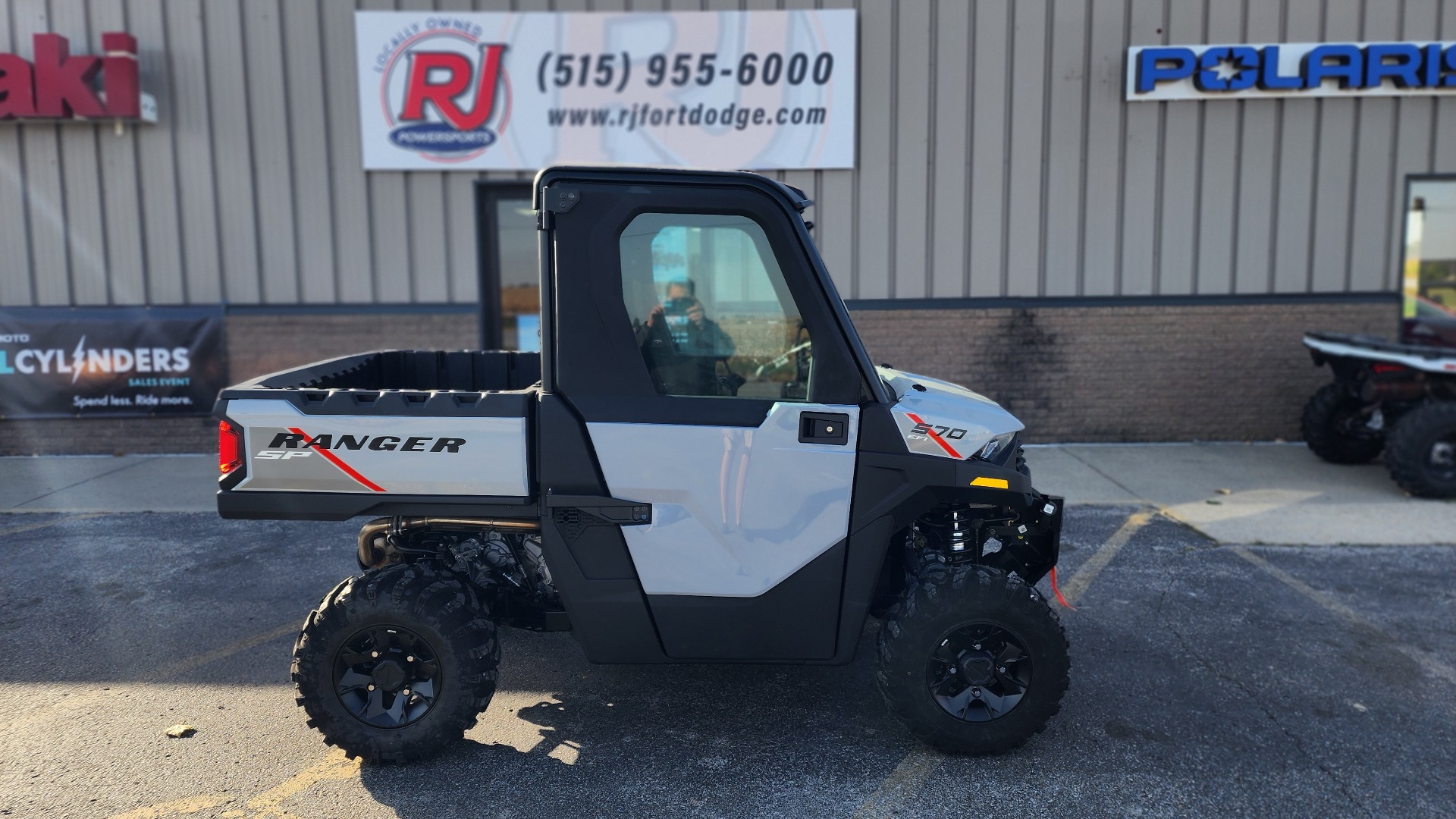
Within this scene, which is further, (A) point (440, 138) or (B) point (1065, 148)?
(B) point (1065, 148)

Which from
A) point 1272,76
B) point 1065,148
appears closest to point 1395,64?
point 1272,76

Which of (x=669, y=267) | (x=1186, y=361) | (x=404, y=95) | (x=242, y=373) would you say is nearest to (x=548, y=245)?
(x=669, y=267)

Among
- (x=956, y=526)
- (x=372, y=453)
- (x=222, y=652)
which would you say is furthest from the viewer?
(x=222, y=652)

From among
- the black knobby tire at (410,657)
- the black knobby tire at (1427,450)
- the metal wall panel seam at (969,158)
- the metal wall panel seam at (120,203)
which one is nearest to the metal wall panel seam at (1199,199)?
the metal wall panel seam at (969,158)

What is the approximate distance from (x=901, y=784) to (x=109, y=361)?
968 cm

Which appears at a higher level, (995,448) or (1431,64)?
(1431,64)

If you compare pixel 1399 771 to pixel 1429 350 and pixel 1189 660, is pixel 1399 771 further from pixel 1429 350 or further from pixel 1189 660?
pixel 1429 350

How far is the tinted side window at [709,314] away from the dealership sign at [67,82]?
27.5 ft

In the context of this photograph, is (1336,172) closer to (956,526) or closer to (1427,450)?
(1427,450)

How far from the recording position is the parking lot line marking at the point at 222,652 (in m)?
4.51

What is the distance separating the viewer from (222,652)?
4730mm

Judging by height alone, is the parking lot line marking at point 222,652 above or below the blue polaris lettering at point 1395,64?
below

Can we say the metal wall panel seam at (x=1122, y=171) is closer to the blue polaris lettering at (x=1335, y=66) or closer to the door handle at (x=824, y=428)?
Answer: the blue polaris lettering at (x=1335, y=66)

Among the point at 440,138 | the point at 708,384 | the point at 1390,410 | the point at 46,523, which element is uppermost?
the point at 440,138
